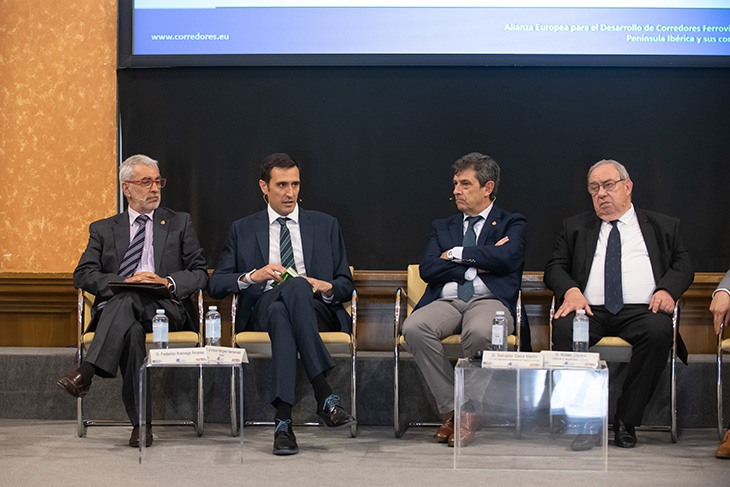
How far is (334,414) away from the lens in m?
3.36

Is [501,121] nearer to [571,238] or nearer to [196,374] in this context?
[571,238]

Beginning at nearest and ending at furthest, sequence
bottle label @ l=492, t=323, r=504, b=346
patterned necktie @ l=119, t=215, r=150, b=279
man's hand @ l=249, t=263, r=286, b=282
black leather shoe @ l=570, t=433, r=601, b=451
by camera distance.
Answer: black leather shoe @ l=570, t=433, r=601, b=451, bottle label @ l=492, t=323, r=504, b=346, man's hand @ l=249, t=263, r=286, b=282, patterned necktie @ l=119, t=215, r=150, b=279

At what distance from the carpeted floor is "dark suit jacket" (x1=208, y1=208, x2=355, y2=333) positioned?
575mm

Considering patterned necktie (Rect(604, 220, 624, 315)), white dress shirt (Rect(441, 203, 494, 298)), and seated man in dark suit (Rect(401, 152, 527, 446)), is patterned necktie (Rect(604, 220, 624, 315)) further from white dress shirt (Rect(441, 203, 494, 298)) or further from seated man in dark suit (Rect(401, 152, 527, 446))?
white dress shirt (Rect(441, 203, 494, 298))

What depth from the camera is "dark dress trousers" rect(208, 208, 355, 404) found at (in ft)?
11.4

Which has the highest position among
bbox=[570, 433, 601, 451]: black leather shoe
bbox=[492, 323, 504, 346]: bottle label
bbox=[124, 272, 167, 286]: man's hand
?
bbox=[124, 272, 167, 286]: man's hand

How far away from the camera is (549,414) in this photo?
9.89 ft

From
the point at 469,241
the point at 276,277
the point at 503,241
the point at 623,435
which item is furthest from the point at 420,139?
the point at 623,435

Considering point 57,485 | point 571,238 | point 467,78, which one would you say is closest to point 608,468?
point 571,238

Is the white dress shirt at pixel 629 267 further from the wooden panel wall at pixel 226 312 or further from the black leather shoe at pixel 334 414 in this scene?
the black leather shoe at pixel 334 414

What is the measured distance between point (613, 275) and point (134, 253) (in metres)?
2.23

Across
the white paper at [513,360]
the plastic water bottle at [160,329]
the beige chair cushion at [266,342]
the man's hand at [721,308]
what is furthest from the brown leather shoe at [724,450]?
the plastic water bottle at [160,329]

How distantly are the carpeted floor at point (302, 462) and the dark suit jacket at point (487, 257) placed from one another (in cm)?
71

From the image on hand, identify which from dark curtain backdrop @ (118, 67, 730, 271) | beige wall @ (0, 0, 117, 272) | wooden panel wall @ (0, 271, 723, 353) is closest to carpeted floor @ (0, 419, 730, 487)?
wooden panel wall @ (0, 271, 723, 353)
